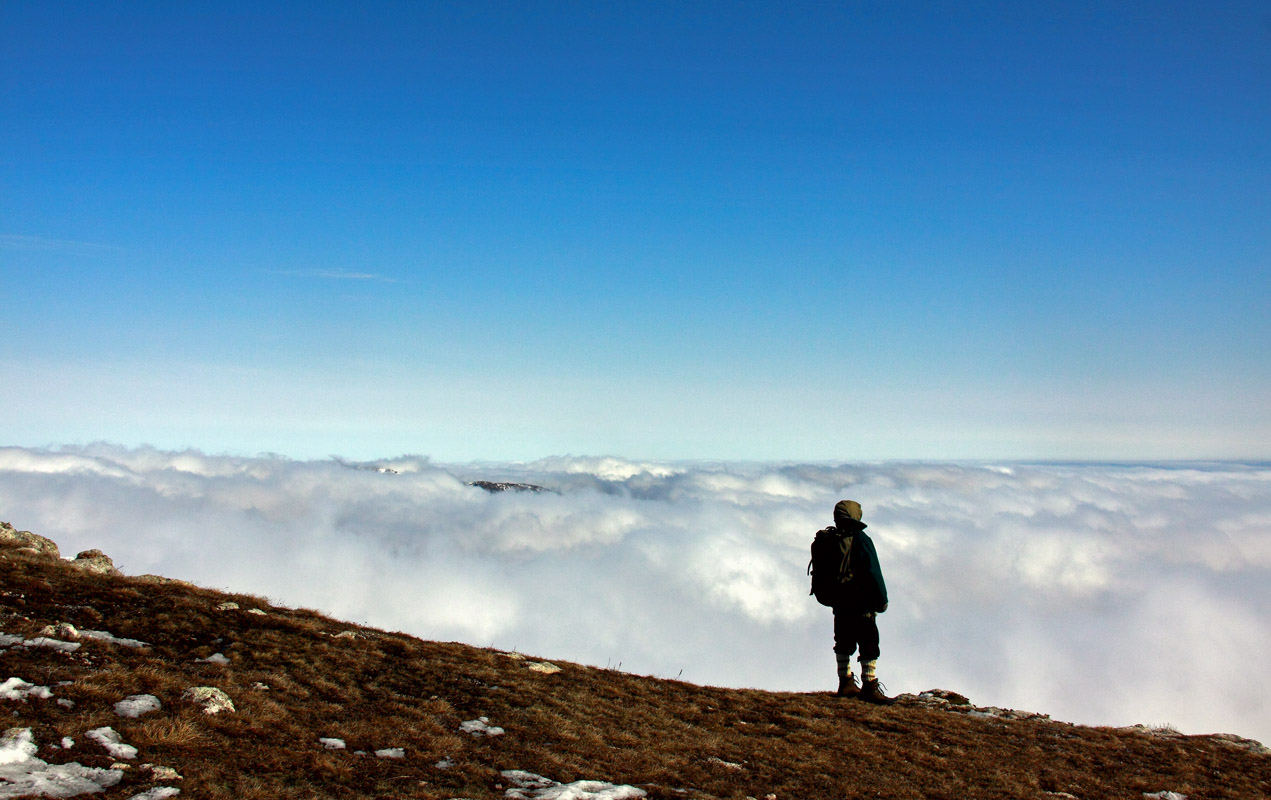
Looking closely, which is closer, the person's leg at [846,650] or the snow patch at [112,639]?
the snow patch at [112,639]

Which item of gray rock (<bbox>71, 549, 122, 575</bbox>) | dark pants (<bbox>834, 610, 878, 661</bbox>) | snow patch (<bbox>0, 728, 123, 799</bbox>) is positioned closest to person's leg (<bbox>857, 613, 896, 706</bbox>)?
dark pants (<bbox>834, 610, 878, 661</bbox>)

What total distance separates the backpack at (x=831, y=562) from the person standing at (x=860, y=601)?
4 centimetres

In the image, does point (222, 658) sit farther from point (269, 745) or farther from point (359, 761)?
point (359, 761)

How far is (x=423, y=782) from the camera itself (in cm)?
801

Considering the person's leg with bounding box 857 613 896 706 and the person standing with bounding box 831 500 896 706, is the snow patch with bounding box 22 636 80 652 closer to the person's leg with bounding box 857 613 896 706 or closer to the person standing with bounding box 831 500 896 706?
the person standing with bounding box 831 500 896 706

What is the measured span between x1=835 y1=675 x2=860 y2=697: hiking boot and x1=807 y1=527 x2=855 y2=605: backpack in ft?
7.49

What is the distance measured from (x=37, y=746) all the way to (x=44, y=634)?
189 inches

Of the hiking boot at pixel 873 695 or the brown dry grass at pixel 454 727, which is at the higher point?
the brown dry grass at pixel 454 727

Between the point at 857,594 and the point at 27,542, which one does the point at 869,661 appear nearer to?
the point at 857,594

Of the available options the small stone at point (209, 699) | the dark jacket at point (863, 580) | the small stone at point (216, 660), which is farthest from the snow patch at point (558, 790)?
the dark jacket at point (863, 580)

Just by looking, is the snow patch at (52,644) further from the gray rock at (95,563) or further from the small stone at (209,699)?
Answer: the gray rock at (95,563)

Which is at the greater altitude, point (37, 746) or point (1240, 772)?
point (37, 746)

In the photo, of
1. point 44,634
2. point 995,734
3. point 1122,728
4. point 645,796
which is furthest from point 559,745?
point 1122,728

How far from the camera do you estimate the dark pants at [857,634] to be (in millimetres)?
16672
